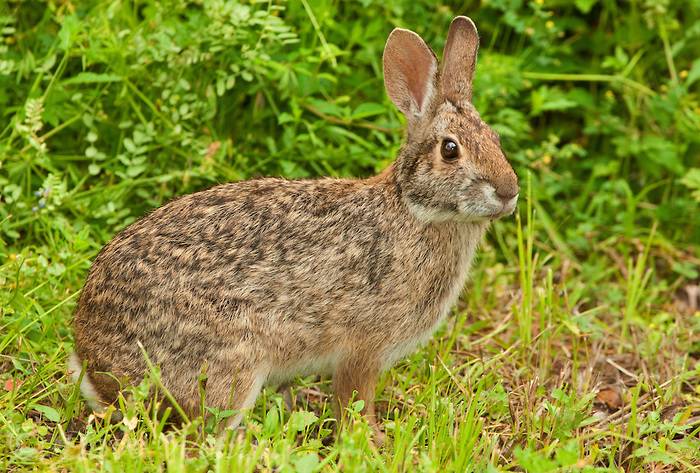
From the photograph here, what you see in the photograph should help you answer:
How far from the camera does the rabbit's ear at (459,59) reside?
5047mm

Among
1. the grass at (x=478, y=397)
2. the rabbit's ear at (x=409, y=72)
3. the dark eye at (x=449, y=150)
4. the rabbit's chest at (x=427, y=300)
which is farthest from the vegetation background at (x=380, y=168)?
the dark eye at (x=449, y=150)

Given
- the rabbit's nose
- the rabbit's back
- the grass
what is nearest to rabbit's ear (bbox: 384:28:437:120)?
the rabbit's back

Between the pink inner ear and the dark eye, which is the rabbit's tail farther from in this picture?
the pink inner ear

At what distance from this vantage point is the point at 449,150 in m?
4.78

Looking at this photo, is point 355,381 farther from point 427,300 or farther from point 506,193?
point 506,193

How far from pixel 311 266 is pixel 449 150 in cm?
76

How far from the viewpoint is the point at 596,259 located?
22.0 feet

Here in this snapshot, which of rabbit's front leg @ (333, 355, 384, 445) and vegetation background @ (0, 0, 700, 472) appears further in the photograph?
rabbit's front leg @ (333, 355, 384, 445)

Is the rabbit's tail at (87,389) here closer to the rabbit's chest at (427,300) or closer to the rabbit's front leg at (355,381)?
the rabbit's front leg at (355,381)

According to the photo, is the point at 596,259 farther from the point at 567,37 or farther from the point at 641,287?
the point at 567,37

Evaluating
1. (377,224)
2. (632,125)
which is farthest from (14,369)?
(632,125)

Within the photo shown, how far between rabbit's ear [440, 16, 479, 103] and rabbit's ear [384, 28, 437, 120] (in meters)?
0.08

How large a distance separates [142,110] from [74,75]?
1.33 ft

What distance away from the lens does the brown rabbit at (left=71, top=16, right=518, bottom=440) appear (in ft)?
15.0
